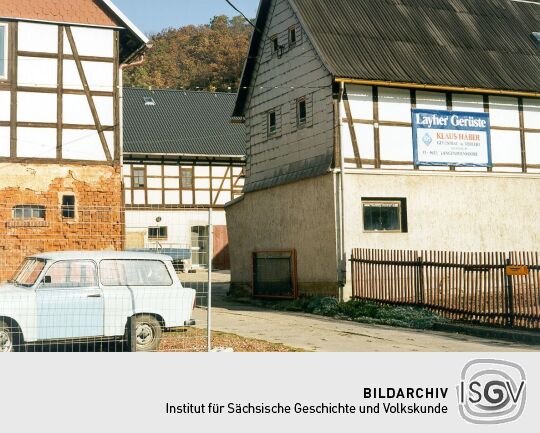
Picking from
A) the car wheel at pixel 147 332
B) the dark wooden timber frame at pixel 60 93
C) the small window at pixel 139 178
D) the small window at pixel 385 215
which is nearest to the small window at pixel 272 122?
the dark wooden timber frame at pixel 60 93

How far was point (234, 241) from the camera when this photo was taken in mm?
24641

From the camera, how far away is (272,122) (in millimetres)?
23406

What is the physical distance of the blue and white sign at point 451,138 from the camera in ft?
65.6

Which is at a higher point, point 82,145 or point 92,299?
point 82,145

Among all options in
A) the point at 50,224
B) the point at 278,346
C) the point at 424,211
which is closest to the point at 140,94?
the point at 50,224

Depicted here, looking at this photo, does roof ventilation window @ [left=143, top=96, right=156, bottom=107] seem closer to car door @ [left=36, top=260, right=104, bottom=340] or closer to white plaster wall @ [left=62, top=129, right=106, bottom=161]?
white plaster wall @ [left=62, top=129, right=106, bottom=161]

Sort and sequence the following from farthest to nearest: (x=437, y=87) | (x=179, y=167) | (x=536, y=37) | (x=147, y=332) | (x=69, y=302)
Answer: (x=179, y=167) < (x=536, y=37) < (x=437, y=87) < (x=147, y=332) < (x=69, y=302)

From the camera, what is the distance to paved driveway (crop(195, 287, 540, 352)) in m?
12.2

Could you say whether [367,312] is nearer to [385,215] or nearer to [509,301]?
[385,215]

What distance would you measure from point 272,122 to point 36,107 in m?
7.57

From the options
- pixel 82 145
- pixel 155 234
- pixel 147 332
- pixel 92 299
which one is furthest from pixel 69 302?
pixel 155 234

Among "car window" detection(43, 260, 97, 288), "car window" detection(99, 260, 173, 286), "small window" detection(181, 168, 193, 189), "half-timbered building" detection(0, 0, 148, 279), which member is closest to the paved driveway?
"car window" detection(99, 260, 173, 286)

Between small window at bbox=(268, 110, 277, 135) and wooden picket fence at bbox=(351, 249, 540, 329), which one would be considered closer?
wooden picket fence at bbox=(351, 249, 540, 329)

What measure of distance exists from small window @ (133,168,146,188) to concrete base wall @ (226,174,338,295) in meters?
13.7
